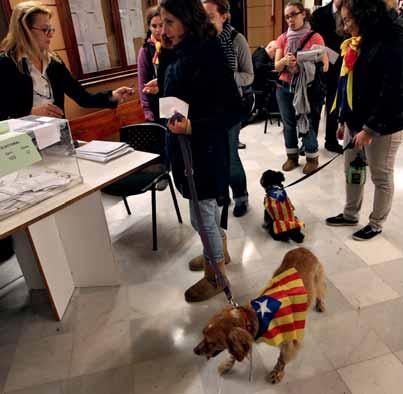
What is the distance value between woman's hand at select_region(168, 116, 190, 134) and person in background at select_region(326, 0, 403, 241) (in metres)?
1.05

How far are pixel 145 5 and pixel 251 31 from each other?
8.59ft

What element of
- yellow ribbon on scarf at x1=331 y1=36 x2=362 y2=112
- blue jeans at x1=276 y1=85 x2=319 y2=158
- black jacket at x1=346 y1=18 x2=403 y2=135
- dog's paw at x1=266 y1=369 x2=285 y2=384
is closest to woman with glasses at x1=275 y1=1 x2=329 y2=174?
blue jeans at x1=276 y1=85 x2=319 y2=158

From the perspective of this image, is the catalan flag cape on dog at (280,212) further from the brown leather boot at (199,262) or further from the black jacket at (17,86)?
the black jacket at (17,86)

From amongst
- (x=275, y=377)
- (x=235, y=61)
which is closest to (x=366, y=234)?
(x=275, y=377)

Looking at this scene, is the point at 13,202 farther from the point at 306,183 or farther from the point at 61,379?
the point at 306,183

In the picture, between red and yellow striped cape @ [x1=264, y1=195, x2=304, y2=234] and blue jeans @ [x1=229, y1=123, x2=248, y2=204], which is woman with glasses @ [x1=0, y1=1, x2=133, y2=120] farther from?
red and yellow striped cape @ [x1=264, y1=195, x2=304, y2=234]

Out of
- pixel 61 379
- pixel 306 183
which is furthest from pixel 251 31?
pixel 61 379

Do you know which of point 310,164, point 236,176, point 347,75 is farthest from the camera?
point 310,164

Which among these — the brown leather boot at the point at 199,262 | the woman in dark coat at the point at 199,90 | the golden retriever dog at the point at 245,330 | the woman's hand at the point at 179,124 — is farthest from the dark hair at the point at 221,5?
the golden retriever dog at the point at 245,330

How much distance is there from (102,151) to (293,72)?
6.16ft

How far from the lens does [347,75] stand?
2.02 meters

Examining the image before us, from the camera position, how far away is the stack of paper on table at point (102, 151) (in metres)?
1.92

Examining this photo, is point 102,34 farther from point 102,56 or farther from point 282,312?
point 282,312

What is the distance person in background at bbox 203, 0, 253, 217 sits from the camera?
7.34 feet
